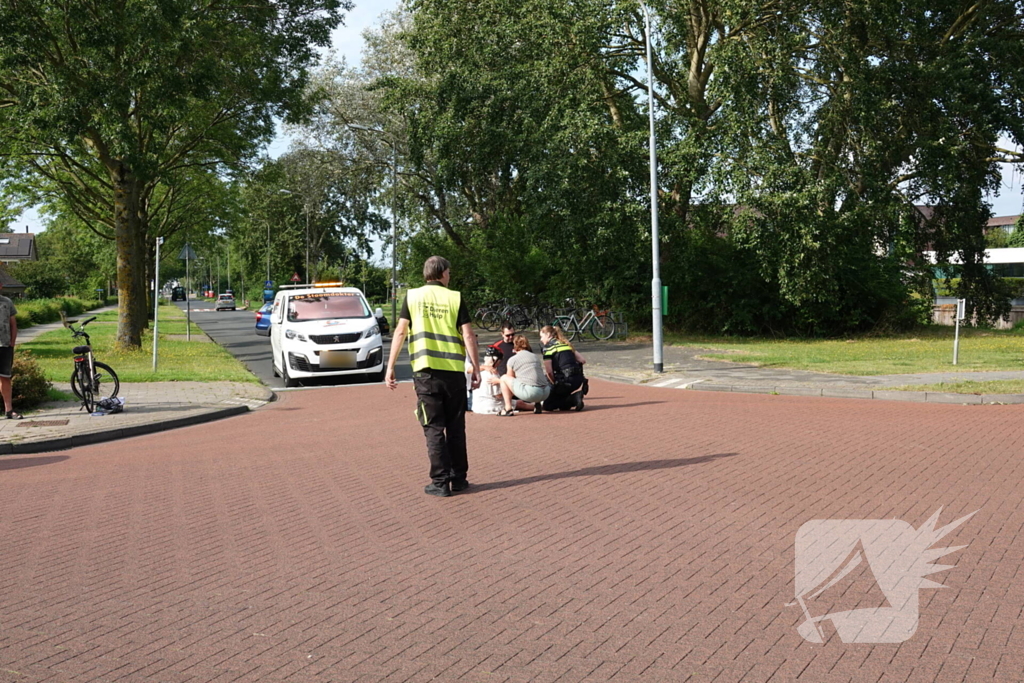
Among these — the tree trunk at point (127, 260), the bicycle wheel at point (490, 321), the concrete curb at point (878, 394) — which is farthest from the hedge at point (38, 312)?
the concrete curb at point (878, 394)

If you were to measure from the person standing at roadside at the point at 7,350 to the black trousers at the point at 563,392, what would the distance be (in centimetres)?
660

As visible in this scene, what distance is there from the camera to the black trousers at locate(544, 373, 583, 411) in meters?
12.1

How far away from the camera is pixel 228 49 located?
933 inches

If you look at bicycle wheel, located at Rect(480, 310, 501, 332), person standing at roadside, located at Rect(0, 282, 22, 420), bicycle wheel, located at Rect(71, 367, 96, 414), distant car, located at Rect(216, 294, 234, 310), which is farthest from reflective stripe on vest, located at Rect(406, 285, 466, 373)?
distant car, located at Rect(216, 294, 234, 310)

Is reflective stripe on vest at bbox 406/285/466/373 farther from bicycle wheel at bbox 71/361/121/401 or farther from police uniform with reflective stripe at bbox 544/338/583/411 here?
bicycle wheel at bbox 71/361/121/401

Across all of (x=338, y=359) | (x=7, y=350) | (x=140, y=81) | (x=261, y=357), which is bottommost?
(x=261, y=357)

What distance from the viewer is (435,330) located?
7031 millimetres

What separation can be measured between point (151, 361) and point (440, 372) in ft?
53.4

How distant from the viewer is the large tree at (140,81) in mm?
20406

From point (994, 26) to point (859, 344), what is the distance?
10412 mm

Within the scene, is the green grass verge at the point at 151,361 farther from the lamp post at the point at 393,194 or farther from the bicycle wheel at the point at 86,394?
the lamp post at the point at 393,194

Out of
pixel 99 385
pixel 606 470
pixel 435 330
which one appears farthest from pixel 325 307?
pixel 435 330

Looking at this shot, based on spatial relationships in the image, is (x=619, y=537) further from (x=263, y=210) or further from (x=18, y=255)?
(x=18, y=255)

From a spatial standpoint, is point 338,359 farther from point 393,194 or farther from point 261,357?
point 393,194
